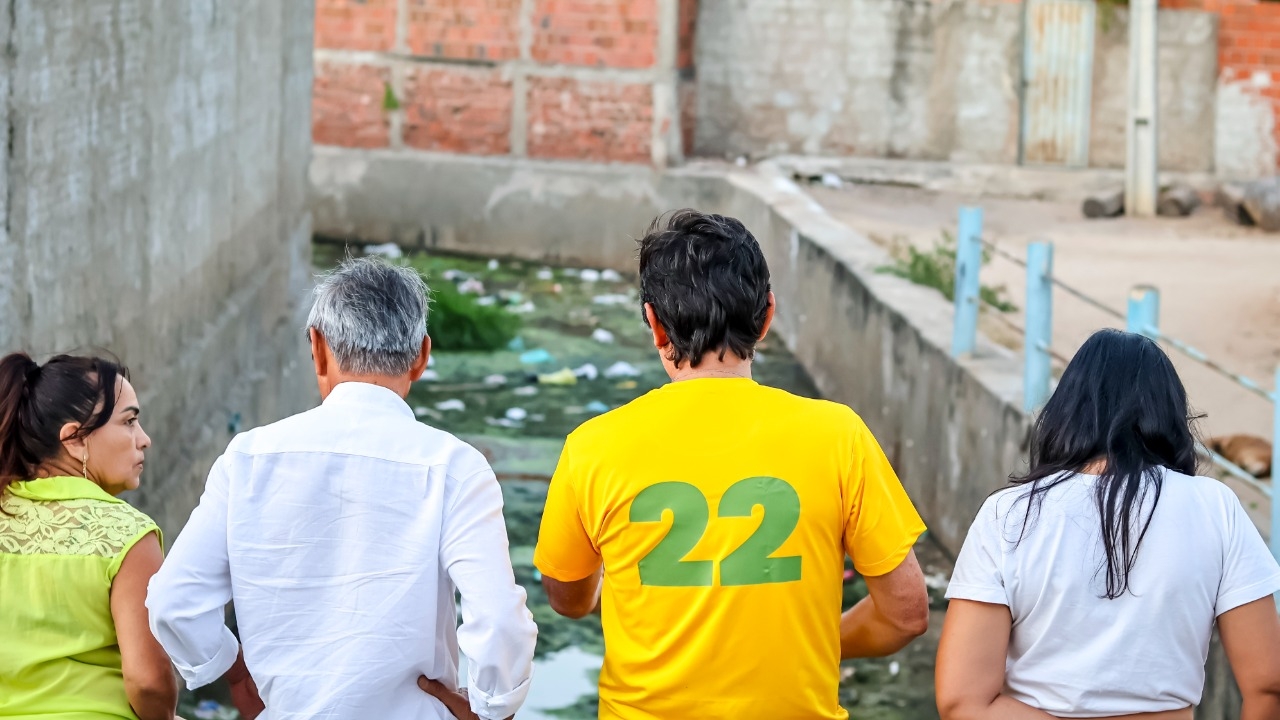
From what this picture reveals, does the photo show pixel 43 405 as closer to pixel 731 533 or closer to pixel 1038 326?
pixel 731 533

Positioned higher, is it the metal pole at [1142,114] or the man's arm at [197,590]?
the metal pole at [1142,114]

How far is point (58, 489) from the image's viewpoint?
256cm

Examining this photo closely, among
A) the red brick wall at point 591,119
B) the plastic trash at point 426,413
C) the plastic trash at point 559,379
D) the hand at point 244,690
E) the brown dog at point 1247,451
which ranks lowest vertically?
the plastic trash at point 426,413

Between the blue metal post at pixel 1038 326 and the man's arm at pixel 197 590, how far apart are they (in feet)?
13.4

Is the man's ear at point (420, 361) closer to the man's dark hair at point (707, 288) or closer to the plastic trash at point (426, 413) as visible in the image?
the man's dark hair at point (707, 288)

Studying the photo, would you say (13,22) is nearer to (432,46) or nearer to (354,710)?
(354,710)

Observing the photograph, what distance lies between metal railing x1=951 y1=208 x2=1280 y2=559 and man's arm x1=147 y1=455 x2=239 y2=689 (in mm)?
2485

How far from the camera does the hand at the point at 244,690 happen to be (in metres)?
2.61

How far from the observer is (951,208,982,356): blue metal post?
686cm

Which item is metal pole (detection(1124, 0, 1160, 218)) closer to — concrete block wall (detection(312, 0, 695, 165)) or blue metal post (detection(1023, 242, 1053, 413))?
concrete block wall (detection(312, 0, 695, 165))

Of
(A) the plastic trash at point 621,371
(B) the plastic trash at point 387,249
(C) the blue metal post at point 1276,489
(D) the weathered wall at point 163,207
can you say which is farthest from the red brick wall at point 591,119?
(C) the blue metal post at point 1276,489

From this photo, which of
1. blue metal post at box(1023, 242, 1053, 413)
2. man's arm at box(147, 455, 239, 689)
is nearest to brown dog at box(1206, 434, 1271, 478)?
blue metal post at box(1023, 242, 1053, 413)

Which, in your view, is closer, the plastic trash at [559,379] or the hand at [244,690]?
the hand at [244,690]

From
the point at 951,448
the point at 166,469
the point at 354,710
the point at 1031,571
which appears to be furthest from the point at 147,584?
the point at 951,448
